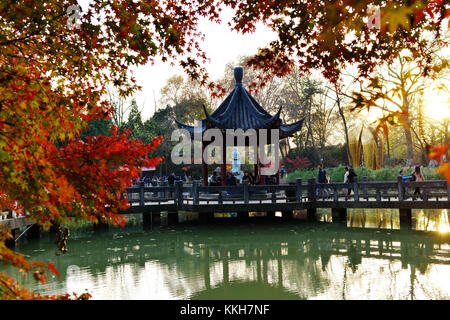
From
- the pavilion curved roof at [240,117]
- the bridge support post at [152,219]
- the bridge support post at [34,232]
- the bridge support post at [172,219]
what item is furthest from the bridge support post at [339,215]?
the bridge support post at [34,232]

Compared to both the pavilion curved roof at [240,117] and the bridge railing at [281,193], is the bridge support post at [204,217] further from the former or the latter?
the pavilion curved roof at [240,117]

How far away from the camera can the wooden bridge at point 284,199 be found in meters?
14.9

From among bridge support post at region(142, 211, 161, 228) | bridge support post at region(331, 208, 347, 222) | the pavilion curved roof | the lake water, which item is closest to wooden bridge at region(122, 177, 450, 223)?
bridge support post at region(331, 208, 347, 222)

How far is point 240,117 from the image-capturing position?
16859 millimetres

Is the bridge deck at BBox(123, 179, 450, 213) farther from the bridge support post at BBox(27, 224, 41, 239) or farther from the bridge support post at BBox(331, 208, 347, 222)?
the bridge support post at BBox(27, 224, 41, 239)

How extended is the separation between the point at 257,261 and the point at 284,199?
5333 mm

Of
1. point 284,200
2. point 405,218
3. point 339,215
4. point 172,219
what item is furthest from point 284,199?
point 172,219

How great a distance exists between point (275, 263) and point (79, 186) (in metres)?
7.32

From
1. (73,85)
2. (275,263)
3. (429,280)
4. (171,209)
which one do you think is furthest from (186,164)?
(73,85)

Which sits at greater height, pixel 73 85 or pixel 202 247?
pixel 73 85

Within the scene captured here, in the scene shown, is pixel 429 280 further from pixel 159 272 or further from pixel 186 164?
pixel 186 164

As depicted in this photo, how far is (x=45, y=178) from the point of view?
3.03 m

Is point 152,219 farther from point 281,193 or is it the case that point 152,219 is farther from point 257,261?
point 257,261
